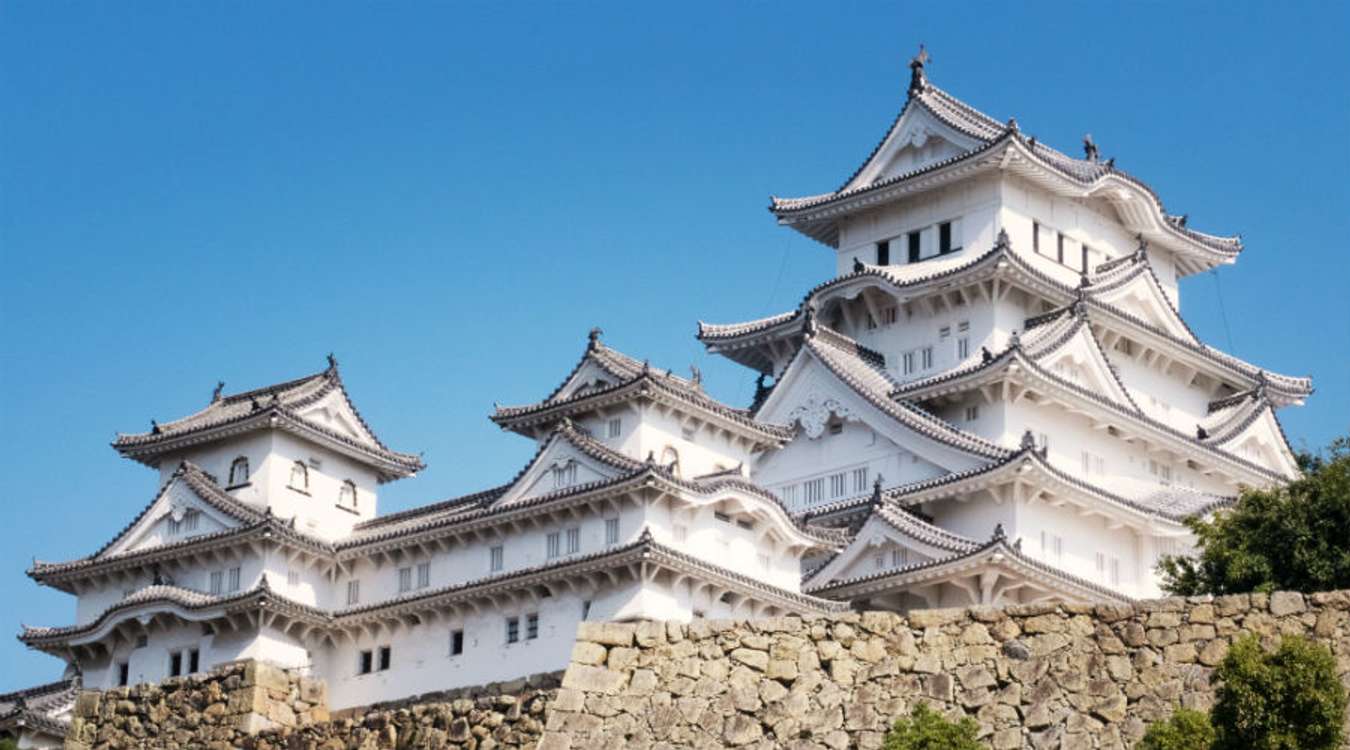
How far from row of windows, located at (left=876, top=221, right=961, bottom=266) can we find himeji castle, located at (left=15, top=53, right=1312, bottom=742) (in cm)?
8

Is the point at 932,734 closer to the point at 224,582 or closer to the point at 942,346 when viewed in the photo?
the point at 224,582

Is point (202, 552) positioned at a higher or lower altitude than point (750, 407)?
lower

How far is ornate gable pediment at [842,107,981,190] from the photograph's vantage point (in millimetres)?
69625

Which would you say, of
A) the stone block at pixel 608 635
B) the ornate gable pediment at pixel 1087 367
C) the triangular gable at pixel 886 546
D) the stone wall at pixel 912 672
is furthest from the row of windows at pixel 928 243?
the stone wall at pixel 912 672

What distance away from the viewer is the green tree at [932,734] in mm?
26359

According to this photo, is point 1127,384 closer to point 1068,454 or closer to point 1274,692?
point 1068,454

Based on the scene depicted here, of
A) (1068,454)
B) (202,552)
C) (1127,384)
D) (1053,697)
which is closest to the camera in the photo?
(1053,697)

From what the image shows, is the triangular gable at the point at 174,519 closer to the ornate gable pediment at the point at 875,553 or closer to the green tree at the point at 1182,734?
the ornate gable pediment at the point at 875,553

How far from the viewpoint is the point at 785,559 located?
58094 millimetres

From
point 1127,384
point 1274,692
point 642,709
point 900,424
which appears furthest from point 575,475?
point 1274,692

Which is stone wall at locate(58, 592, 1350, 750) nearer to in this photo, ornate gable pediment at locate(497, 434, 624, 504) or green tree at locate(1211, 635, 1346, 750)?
green tree at locate(1211, 635, 1346, 750)

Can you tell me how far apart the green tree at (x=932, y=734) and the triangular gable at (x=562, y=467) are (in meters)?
29.1

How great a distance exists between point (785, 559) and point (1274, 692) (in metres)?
32.7

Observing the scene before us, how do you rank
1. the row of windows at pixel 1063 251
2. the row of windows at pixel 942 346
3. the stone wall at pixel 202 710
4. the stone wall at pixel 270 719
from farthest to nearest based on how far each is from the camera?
the row of windows at pixel 1063 251 < the row of windows at pixel 942 346 < the stone wall at pixel 202 710 < the stone wall at pixel 270 719
